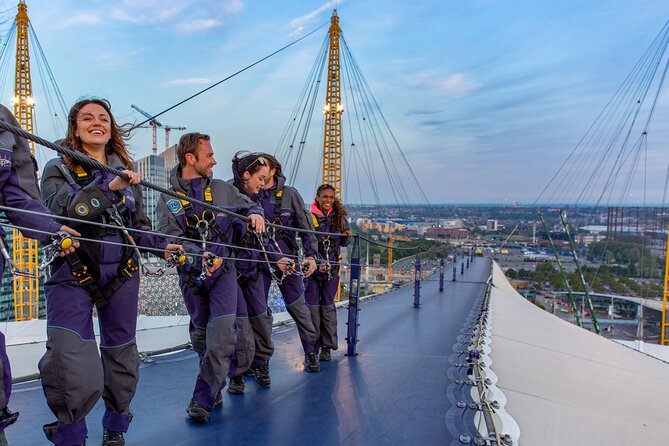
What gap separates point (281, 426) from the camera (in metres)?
2.66

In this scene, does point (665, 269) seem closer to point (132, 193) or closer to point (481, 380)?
point (481, 380)

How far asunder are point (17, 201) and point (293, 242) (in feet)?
Answer: 7.66

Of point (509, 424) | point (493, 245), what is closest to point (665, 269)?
point (493, 245)

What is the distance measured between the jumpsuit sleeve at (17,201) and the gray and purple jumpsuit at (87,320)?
0.20 meters

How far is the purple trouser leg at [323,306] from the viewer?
4.15 metres

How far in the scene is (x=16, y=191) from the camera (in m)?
1.68

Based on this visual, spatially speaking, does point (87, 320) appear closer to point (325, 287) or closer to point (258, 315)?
point (258, 315)

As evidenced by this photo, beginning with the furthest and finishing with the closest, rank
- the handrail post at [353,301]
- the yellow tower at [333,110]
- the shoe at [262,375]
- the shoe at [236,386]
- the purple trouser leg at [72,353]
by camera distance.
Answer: the yellow tower at [333,110] < the handrail post at [353,301] < the shoe at [262,375] < the shoe at [236,386] < the purple trouser leg at [72,353]

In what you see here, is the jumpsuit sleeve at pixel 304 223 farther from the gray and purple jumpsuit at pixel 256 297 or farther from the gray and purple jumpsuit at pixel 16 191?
the gray and purple jumpsuit at pixel 16 191

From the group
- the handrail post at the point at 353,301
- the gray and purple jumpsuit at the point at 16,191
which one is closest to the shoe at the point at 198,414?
the gray and purple jumpsuit at the point at 16,191

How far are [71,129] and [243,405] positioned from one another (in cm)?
191

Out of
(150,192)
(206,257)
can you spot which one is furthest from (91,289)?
(150,192)

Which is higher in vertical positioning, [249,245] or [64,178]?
[64,178]

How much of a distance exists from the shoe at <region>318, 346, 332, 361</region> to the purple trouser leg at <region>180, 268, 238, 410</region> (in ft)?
5.39
